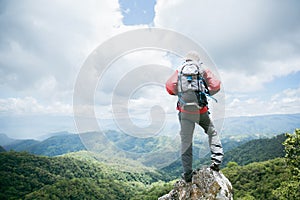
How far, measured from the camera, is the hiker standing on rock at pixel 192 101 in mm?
6002

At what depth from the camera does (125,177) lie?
7023 inches

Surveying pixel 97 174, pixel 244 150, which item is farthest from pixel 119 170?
pixel 244 150

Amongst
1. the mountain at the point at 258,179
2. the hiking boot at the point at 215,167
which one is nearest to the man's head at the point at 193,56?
the hiking boot at the point at 215,167

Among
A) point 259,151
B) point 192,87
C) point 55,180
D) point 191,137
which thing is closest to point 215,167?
point 191,137

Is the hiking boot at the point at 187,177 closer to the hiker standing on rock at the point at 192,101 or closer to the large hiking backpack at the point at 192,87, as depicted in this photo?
the hiker standing on rock at the point at 192,101

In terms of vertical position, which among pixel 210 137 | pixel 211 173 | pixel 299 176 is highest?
pixel 210 137

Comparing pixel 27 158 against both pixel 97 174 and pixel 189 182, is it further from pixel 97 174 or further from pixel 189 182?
pixel 189 182

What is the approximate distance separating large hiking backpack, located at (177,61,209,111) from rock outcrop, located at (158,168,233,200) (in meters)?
2.06

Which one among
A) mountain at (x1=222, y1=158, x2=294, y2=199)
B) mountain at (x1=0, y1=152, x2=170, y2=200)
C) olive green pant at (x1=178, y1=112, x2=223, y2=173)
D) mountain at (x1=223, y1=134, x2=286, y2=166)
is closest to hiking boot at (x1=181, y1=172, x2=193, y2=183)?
olive green pant at (x1=178, y1=112, x2=223, y2=173)

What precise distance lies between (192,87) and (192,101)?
401 millimetres

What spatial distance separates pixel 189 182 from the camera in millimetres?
6824

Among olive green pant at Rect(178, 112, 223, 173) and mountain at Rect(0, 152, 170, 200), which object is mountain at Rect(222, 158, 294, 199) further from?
olive green pant at Rect(178, 112, 223, 173)

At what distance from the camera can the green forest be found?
786 inches

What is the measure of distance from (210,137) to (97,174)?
565 ft
